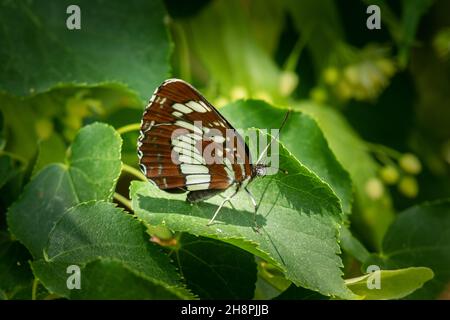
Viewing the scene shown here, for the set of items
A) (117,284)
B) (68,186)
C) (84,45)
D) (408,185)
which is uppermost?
(84,45)

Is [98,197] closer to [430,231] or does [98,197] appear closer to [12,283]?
[12,283]

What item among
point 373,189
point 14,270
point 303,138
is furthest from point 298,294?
point 373,189

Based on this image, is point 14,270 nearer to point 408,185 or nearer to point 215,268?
point 215,268

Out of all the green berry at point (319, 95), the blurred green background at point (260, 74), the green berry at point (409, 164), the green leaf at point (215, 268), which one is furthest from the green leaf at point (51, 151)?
the green berry at point (409, 164)

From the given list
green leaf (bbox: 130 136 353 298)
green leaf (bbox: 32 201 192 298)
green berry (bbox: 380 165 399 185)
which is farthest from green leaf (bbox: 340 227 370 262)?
green berry (bbox: 380 165 399 185)

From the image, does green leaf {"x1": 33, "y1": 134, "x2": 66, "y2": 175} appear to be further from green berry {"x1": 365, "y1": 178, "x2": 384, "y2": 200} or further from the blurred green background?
green berry {"x1": 365, "y1": 178, "x2": 384, "y2": 200}

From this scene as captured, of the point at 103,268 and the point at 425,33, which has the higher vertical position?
the point at 425,33

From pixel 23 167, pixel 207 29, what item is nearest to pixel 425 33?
pixel 207 29
